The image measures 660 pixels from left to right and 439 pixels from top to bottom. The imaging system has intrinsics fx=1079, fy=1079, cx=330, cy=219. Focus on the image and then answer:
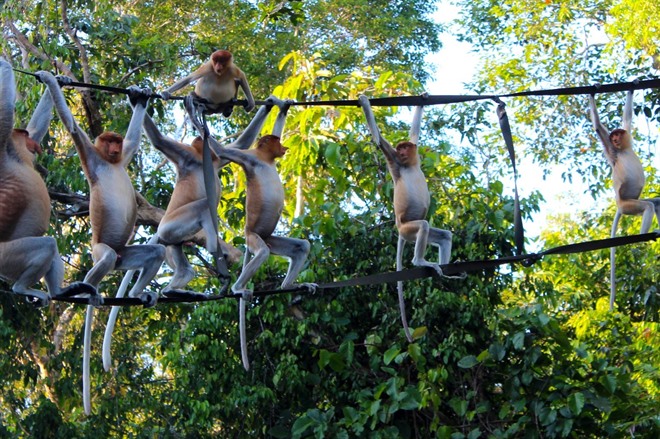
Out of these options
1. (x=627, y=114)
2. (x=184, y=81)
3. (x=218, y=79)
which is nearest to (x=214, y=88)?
(x=218, y=79)

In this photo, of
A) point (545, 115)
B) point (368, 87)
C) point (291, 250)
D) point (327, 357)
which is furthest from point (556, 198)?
point (291, 250)

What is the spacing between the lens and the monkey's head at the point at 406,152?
235 inches

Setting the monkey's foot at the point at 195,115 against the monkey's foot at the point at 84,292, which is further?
the monkey's foot at the point at 195,115

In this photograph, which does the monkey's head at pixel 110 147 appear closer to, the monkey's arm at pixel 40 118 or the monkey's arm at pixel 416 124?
the monkey's arm at pixel 40 118

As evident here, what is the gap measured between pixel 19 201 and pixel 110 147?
1.82 feet

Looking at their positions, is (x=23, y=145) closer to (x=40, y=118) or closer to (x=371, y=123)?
(x=40, y=118)

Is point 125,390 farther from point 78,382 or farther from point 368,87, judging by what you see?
point 368,87

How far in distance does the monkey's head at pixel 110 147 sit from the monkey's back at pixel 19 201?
0.41 m

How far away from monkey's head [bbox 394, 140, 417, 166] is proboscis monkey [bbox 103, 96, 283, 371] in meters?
0.79

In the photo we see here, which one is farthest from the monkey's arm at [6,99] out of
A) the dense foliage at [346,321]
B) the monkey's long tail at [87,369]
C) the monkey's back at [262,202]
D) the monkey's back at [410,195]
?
the dense foliage at [346,321]

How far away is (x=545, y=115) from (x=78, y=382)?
6029 mm

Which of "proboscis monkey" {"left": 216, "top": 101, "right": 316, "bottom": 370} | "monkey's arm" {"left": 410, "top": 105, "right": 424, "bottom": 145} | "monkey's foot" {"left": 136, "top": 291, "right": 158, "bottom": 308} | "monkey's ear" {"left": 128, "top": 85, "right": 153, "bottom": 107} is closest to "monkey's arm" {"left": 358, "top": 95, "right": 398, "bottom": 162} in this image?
"monkey's arm" {"left": 410, "top": 105, "right": 424, "bottom": 145}

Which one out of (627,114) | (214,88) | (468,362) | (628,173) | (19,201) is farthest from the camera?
(468,362)

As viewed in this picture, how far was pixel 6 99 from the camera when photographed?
457 cm
